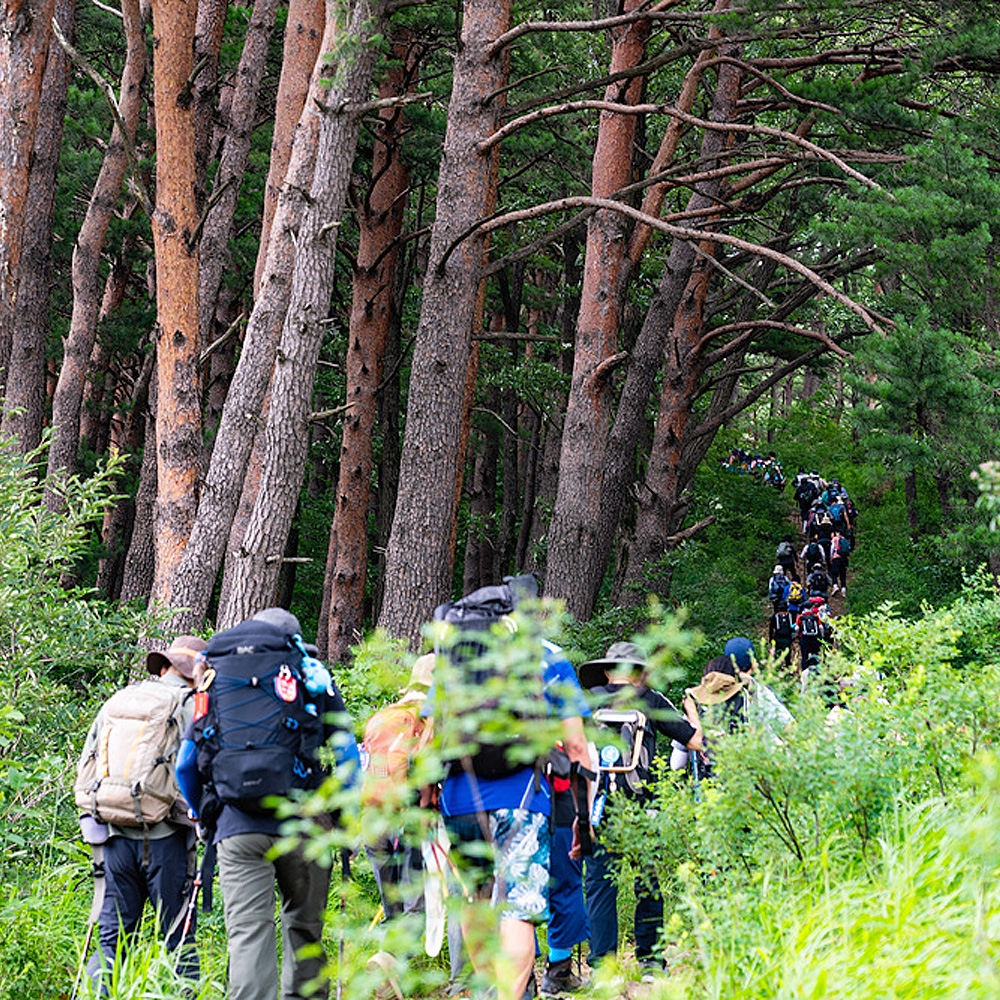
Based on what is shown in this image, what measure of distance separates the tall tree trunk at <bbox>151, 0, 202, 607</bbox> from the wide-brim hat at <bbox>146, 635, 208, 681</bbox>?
525cm

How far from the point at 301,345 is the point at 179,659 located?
14.6 feet

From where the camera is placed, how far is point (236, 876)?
14.6 feet

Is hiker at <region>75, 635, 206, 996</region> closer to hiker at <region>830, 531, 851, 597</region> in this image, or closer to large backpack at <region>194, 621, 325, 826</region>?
large backpack at <region>194, 621, 325, 826</region>

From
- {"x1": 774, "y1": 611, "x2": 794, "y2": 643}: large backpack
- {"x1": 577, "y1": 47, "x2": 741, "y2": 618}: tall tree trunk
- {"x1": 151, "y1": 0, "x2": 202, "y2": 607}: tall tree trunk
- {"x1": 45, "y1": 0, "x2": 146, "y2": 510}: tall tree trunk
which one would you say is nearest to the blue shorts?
{"x1": 151, "y1": 0, "x2": 202, "y2": 607}: tall tree trunk

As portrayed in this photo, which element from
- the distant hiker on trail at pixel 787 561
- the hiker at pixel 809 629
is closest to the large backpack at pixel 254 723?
the hiker at pixel 809 629

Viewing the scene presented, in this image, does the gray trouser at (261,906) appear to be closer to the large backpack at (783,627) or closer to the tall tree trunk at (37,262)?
the tall tree trunk at (37,262)

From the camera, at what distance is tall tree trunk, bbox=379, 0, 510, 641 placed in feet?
29.7

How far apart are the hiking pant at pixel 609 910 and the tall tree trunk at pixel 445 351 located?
3514 millimetres

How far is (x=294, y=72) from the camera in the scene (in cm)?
1120

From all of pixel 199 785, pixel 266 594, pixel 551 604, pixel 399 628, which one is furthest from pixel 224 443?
pixel 551 604

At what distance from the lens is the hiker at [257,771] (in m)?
4.31

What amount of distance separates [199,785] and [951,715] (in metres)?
3.21

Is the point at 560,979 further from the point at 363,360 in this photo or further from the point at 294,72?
the point at 363,360

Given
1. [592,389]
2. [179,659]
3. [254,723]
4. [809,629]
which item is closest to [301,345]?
[592,389]
